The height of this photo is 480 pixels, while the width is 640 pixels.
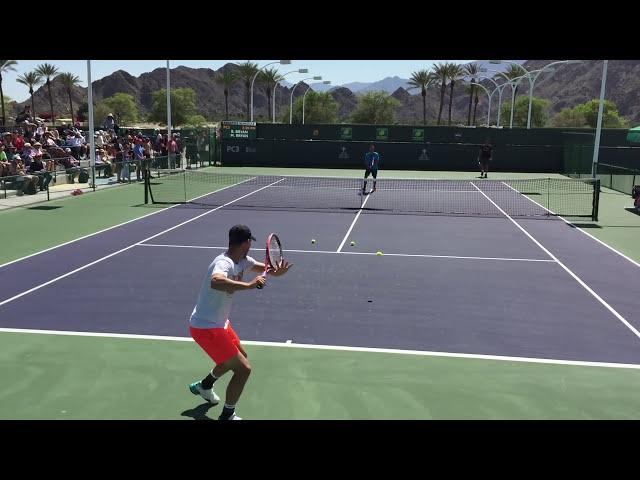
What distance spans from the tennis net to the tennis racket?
51.0 feet

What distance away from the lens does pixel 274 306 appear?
10625 mm

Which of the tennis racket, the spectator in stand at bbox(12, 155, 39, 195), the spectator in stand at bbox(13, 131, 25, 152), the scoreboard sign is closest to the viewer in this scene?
the tennis racket

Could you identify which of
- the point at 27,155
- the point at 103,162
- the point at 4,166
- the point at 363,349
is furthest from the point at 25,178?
the point at 363,349

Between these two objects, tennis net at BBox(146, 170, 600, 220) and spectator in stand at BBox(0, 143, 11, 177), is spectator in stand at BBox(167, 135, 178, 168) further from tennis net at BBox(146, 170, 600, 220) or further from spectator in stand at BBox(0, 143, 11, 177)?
spectator in stand at BBox(0, 143, 11, 177)

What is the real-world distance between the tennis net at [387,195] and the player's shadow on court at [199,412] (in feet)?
52.0

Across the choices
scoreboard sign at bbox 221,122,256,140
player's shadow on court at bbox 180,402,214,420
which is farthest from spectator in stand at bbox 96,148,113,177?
player's shadow on court at bbox 180,402,214,420

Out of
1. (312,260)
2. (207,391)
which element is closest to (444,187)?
(312,260)

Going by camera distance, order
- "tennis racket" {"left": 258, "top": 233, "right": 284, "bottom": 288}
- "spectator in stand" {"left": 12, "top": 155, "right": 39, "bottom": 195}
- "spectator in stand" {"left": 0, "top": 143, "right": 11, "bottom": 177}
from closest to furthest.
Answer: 1. "tennis racket" {"left": 258, "top": 233, "right": 284, "bottom": 288}
2. "spectator in stand" {"left": 12, "top": 155, "right": 39, "bottom": 195}
3. "spectator in stand" {"left": 0, "top": 143, "right": 11, "bottom": 177}

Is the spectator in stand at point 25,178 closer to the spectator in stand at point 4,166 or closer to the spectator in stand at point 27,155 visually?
the spectator in stand at point 4,166

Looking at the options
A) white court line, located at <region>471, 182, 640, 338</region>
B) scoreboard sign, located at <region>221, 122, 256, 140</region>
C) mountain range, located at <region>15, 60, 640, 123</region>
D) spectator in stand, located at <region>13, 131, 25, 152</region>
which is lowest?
white court line, located at <region>471, 182, 640, 338</region>

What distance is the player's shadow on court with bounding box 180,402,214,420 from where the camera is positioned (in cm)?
649

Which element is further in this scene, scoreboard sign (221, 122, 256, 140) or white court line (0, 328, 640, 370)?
scoreboard sign (221, 122, 256, 140)

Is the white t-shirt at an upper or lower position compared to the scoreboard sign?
lower
